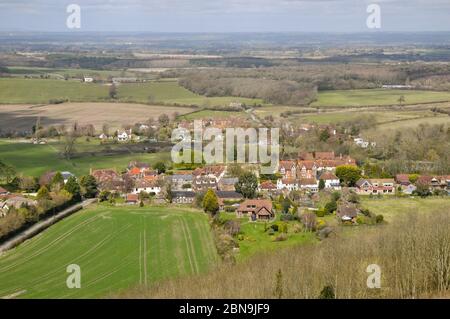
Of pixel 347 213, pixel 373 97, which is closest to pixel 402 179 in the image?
pixel 347 213

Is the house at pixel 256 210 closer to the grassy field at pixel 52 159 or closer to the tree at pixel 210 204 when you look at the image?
the tree at pixel 210 204

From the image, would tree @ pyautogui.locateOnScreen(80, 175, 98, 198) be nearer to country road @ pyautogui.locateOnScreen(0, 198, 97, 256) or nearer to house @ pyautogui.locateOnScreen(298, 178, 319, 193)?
country road @ pyautogui.locateOnScreen(0, 198, 97, 256)

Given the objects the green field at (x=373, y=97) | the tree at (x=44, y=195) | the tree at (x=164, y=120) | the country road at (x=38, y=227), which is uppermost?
the green field at (x=373, y=97)

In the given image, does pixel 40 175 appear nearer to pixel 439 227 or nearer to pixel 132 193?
pixel 132 193

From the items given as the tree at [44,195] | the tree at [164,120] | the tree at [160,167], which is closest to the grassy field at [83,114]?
the tree at [164,120]

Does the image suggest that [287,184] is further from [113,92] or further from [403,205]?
[113,92]
